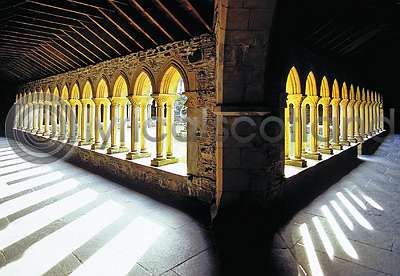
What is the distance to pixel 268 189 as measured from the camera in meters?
3.06

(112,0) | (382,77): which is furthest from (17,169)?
(382,77)

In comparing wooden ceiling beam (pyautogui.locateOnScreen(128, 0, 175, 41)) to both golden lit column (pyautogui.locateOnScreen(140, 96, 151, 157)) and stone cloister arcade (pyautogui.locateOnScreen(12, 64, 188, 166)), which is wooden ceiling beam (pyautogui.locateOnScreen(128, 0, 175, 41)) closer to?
stone cloister arcade (pyautogui.locateOnScreen(12, 64, 188, 166))

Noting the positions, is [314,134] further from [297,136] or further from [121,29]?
[121,29]

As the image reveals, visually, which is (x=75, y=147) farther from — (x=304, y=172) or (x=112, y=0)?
(x=304, y=172)

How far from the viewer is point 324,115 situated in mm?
5660

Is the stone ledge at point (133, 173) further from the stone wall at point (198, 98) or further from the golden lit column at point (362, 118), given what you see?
the golden lit column at point (362, 118)

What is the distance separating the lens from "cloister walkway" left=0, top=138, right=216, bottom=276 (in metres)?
2.09

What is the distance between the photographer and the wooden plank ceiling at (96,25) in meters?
3.43

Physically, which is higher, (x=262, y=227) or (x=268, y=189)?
(x=268, y=189)

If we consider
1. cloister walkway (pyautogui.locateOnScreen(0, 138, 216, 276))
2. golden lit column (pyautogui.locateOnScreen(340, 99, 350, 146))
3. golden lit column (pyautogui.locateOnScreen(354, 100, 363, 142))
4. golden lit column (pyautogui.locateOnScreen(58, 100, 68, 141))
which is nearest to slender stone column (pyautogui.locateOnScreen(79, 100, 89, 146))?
golden lit column (pyautogui.locateOnScreen(58, 100, 68, 141))

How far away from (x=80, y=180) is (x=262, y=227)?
357 cm

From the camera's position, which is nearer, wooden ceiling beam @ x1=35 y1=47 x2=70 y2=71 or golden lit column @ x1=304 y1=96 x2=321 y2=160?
golden lit column @ x1=304 y1=96 x2=321 y2=160

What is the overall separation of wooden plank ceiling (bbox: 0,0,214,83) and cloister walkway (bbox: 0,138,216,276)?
2.53m

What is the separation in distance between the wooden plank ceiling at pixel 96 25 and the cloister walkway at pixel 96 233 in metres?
2.53
